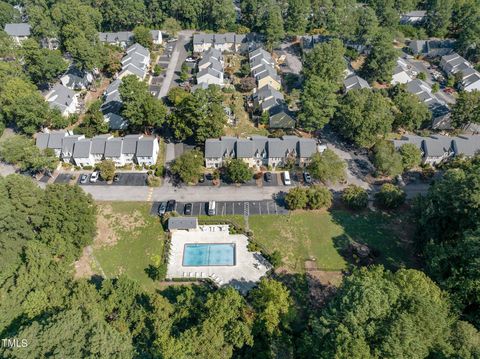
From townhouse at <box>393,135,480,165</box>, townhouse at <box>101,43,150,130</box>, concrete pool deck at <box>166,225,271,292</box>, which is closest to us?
concrete pool deck at <box>166,225,271,292</box>

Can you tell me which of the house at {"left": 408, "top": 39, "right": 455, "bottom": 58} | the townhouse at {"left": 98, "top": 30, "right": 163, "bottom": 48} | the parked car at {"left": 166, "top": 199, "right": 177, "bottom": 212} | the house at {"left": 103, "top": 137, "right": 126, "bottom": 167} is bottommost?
the parked car at {"left": 166, "top": 199, "right": 177, "bottom": 212}

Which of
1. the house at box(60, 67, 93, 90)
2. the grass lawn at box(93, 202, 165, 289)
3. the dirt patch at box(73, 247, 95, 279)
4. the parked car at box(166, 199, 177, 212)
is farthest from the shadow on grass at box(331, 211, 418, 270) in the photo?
the house at box(60, 67, 93, 90)

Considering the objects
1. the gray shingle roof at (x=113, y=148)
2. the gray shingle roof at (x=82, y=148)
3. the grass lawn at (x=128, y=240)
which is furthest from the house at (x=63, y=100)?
the grass lawn at (x=128, y=240)

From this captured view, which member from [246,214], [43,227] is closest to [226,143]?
[246,214]

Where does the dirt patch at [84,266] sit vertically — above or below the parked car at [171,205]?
below

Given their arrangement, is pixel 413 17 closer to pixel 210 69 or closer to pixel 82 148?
pixel 210 69

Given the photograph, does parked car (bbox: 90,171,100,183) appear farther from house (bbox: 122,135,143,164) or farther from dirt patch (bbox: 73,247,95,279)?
dirt patch (bbox: 73,247,95,279)

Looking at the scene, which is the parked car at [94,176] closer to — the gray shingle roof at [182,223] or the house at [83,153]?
the house at [83,153]

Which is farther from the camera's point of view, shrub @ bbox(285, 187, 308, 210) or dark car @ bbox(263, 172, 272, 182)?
dark car @ bbox(263, 172, 272, 182)
